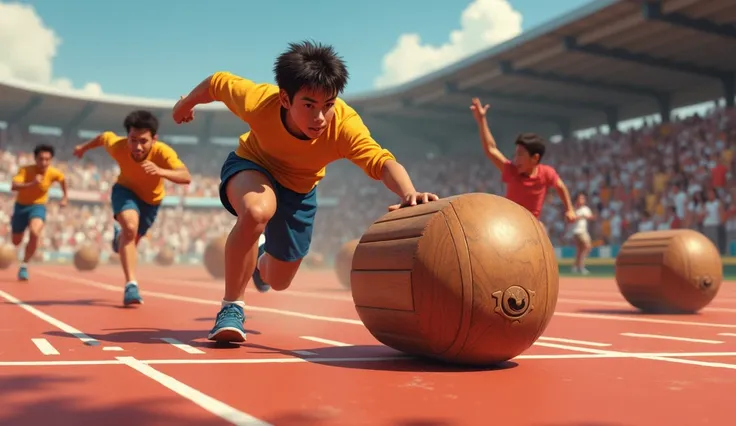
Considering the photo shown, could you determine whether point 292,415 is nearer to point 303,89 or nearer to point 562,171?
point 303,89

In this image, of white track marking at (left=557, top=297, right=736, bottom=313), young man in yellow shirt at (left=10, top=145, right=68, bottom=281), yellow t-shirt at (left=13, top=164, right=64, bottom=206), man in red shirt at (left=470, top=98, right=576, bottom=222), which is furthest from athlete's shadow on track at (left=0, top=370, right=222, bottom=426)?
yellow t-shirt at (left=13, top=164, right=64, bottom=206)

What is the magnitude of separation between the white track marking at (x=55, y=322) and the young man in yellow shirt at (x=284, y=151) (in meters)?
1.04

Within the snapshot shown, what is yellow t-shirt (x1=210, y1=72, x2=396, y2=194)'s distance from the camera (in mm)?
5473

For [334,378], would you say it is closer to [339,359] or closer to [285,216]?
[339,359]

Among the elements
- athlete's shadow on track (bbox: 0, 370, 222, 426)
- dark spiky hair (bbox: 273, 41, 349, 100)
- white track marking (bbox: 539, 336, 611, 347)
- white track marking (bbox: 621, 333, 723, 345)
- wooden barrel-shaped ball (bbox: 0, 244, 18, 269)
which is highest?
dark spiky hair (bbox: 273, 41, 349, 100)

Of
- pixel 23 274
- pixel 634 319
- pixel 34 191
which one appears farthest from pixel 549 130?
pixel 634 319

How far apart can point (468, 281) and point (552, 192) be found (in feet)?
95.0

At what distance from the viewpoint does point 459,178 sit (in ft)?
133

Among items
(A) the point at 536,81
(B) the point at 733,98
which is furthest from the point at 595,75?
(B) the point at 733,98

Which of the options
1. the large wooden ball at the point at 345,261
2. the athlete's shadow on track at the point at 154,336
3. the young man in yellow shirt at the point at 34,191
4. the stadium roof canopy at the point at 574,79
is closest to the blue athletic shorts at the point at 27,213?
the young man in yellow shirt at the point at 34,191

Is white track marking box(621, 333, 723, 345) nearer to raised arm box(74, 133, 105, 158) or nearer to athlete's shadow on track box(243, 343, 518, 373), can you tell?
athlete's shadow on track box(243, 343, 518, 373)

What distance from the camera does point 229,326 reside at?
540 centimetres

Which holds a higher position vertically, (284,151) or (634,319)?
(284,151)

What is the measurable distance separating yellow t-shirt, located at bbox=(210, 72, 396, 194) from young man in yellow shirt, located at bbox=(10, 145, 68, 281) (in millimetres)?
8946
